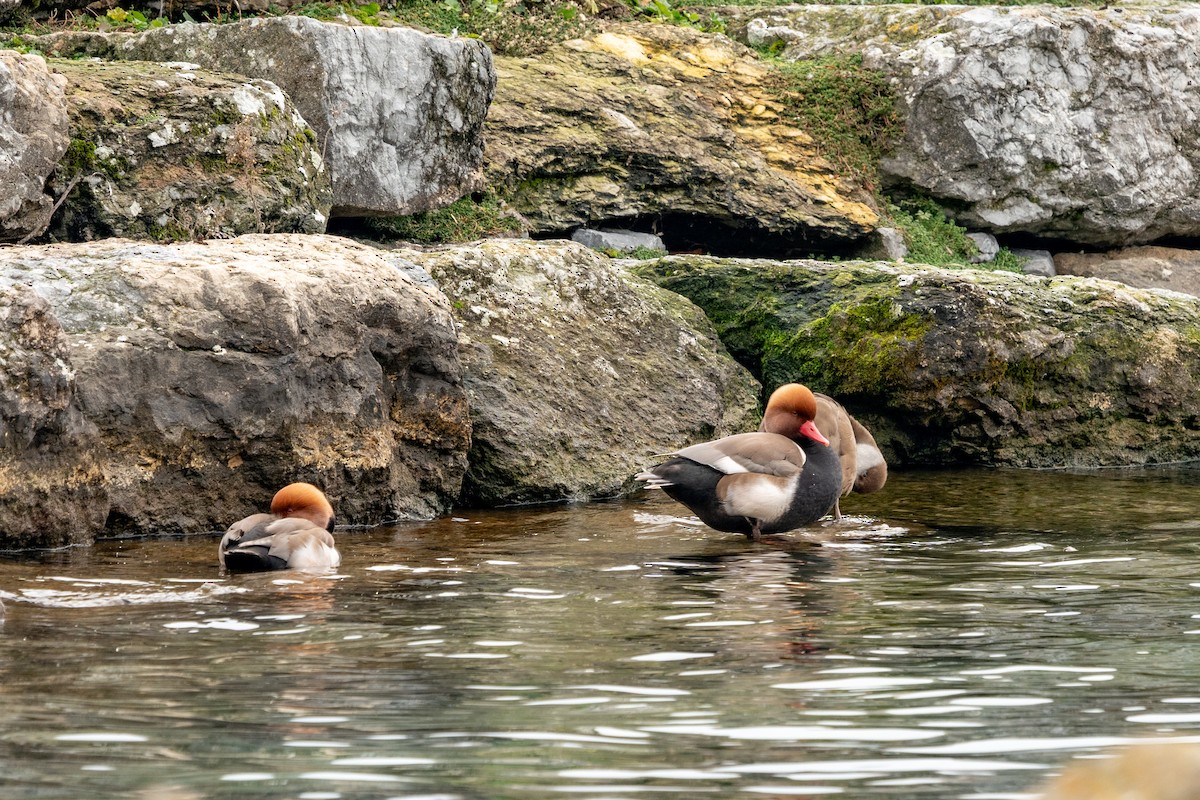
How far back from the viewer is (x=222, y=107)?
10.3 metres

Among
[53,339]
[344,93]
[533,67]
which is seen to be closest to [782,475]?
[53,339]

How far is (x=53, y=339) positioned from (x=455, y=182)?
5.79 meters

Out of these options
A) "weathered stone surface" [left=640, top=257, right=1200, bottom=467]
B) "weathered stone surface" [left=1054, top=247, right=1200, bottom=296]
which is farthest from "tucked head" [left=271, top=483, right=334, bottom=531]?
"weathered stone surface" [left=1054, top=247, right=1200, bottom=296]

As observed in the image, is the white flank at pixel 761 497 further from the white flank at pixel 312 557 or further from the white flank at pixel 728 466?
the white flank at pixel 312 557

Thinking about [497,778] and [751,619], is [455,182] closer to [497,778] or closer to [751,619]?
[751,619]

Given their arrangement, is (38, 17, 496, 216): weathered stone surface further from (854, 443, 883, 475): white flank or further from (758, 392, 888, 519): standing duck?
(854, 443, 883, 475): white flank

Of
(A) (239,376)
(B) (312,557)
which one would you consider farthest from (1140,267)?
(B) (312,557)

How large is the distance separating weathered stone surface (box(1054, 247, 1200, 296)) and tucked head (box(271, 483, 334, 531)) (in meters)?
10.7

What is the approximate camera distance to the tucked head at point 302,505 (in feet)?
24.6

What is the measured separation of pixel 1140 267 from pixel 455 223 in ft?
24.9

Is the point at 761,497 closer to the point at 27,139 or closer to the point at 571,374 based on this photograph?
the point at 571,374

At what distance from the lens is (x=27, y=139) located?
30.2 ft

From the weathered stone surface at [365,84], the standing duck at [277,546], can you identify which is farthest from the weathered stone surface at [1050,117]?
the standing duck at [277,546]

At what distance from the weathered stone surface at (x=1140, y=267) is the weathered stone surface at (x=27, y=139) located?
10.6 m
